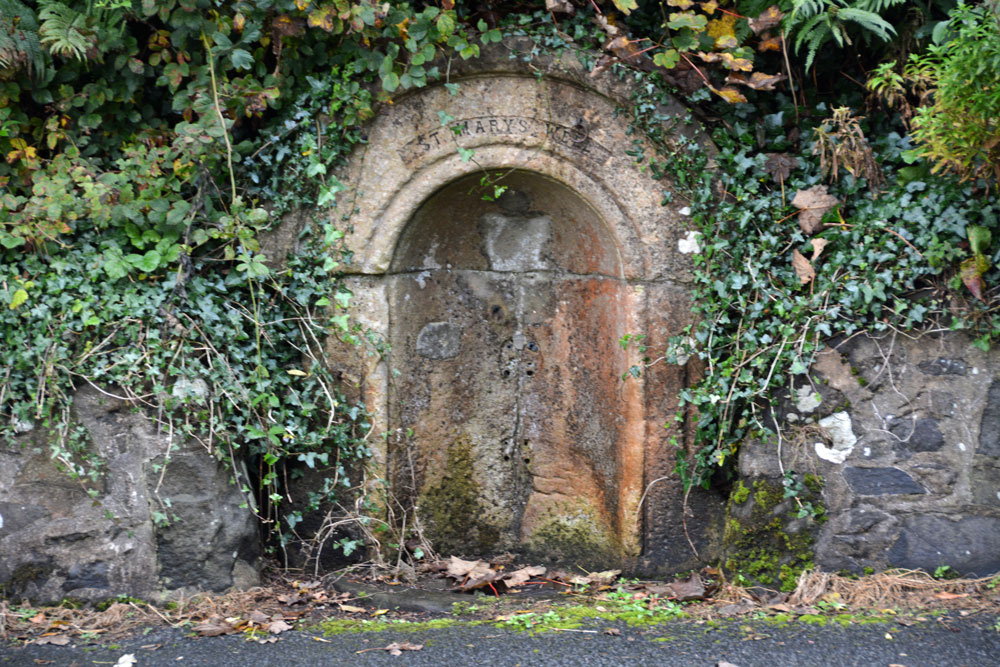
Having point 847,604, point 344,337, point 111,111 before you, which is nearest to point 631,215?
point 344,337

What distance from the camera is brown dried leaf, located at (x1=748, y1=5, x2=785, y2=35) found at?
306 centimetres

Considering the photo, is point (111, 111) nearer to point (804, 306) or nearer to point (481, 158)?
point (481, 158)

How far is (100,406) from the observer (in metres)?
3.08

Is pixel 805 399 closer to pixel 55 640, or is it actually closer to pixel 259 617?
pixel 259 617

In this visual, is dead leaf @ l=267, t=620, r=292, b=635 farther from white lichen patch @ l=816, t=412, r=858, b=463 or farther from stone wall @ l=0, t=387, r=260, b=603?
white lichen patch @ l=816, t=412, r=858, b=463

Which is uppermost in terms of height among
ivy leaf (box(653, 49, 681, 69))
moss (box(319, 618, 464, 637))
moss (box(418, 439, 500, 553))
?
ivy leaf (box(653, 49, 681, 69))

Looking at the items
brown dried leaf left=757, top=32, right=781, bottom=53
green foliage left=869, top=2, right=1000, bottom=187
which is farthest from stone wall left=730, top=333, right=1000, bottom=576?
brown dried leaf left=757, top=32, right=781, bottom=53

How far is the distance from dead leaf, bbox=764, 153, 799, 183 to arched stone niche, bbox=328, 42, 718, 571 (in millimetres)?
412

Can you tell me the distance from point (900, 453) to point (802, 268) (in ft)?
2.63

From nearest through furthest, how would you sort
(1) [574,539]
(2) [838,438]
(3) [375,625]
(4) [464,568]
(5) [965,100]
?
(5) [965,100] → (3) [375,625] → (2) [838,438] → (4) [464,568] → (1) [574,539]

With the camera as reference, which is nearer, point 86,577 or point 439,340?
point 86,577

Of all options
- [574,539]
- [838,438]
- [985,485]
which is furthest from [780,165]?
[574,539]

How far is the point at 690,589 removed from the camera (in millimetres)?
3186

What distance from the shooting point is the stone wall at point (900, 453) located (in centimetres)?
295
